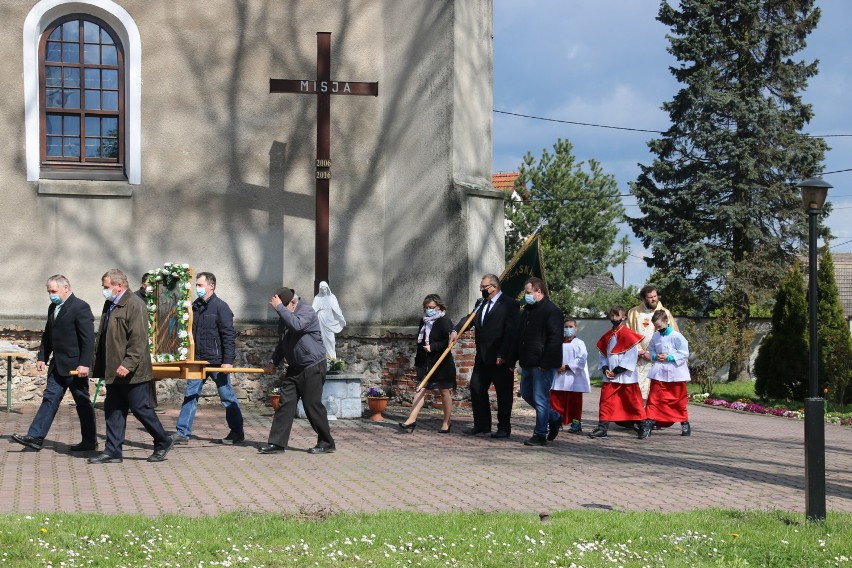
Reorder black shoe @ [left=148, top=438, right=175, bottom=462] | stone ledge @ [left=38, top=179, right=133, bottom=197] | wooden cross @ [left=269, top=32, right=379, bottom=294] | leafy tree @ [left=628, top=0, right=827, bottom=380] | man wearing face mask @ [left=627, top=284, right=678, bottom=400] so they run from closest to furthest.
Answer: black shoe @ [left=148, top=438, right=175, bottom=462], man wearing face mask @ [left=627, top=284, right=678, bottom=400], wooden cross @ [left=269, top=32, right=379, bottom=294], stone ledge @ [left=38, top=179, right=133, bottom=197], leafy tree @ [left=628, top=0, right=827, bottom=380]

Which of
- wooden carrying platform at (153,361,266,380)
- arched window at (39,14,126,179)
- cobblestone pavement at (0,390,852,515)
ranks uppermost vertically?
arched window at (39,14,126,179)

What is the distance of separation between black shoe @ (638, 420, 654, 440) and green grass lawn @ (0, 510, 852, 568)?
6.14 m

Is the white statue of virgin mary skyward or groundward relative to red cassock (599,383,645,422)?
skyward

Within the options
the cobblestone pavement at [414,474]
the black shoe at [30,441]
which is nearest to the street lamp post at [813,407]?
the cobblestone pavement at [414,474]

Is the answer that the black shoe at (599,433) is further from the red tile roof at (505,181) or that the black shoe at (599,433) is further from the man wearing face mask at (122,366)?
the red tile roof at (505,181)

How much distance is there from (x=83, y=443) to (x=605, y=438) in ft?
20.9

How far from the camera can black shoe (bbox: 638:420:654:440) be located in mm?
14297

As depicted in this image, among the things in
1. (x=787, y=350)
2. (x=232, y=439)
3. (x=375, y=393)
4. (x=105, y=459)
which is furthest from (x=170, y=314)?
(x=787, y=350)

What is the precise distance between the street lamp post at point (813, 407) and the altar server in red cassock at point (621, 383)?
5.75 metres

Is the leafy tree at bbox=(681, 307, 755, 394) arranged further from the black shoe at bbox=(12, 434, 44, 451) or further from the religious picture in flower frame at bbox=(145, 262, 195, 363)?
the black shoe at bbox=(12, 434, 44, 451)

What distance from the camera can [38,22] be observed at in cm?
1669

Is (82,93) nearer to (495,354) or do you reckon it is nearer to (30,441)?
(30,441)

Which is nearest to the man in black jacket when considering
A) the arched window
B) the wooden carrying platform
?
the wooden carrying platform

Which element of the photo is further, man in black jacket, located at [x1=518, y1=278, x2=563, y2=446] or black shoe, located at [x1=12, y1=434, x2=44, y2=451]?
man in black jacket, located at [x1=518, y1=278, x2=563, y2=446]
